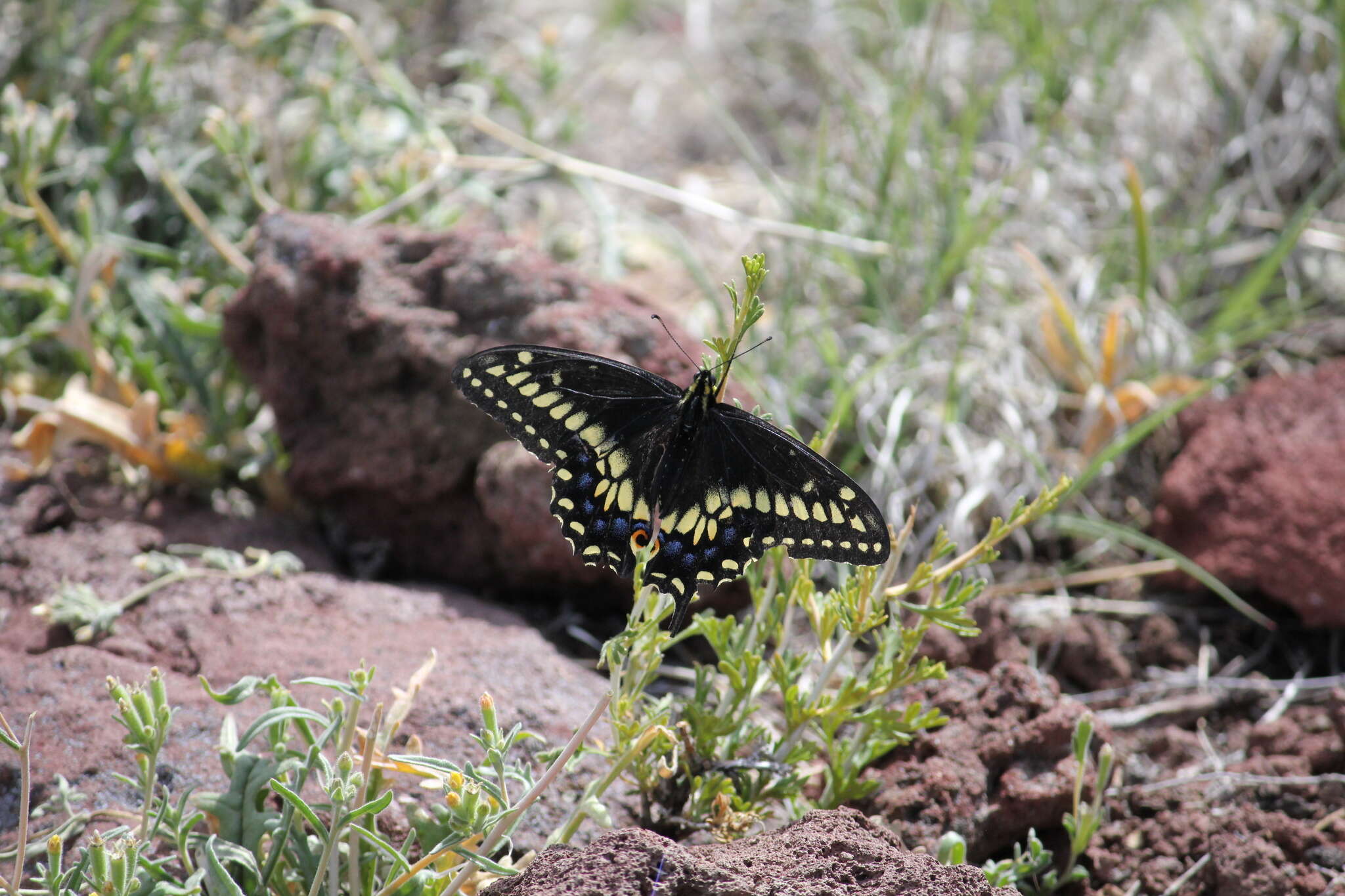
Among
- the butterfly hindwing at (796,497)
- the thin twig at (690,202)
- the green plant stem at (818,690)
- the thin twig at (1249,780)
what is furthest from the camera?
the thin twig at (690,202)

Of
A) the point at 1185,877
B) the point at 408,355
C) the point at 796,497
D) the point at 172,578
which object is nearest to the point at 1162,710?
the point at 1185,877

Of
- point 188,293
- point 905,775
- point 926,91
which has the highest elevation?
point 926,91

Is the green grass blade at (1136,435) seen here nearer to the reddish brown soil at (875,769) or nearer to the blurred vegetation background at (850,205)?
the blurred vegetation background at (850,205)

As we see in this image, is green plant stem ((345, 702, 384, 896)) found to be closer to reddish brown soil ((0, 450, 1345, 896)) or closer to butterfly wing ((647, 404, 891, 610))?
reddish brown soil ((0, 450, 1345, 896))

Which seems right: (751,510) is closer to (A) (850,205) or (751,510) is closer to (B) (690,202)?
(B) (690,202)

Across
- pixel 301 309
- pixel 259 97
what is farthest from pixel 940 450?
pixel 259 97

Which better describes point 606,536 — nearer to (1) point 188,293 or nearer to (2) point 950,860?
(2) point 950,860

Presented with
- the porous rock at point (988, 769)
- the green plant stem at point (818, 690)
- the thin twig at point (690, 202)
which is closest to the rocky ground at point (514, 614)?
the porous rock at point (988, 769)
